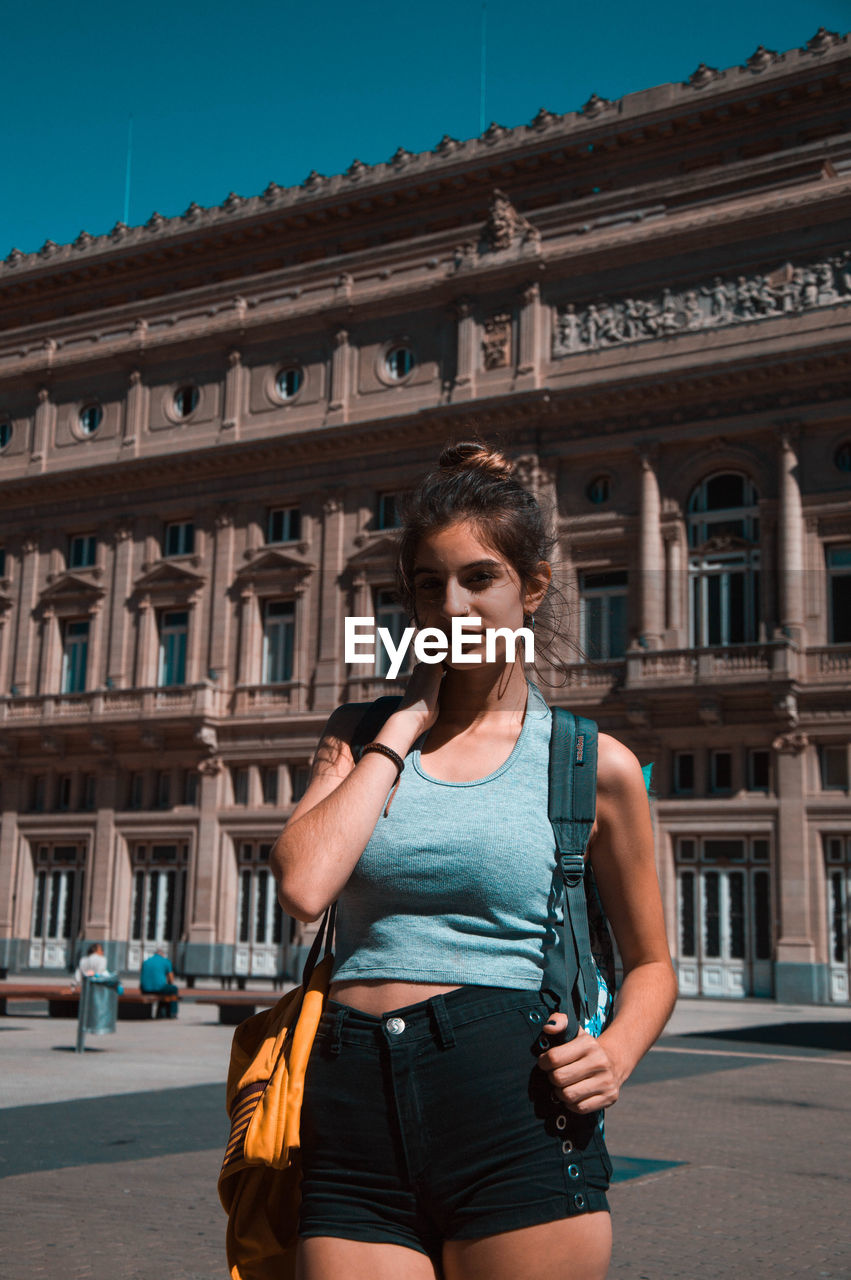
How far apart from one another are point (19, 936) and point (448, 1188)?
42.5 metres

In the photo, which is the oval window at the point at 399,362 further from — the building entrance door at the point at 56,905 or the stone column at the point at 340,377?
the building entrance door at the point at 56,905

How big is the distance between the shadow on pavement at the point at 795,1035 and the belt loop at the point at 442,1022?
1981cm

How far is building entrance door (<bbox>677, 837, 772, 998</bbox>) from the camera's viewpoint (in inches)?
1254

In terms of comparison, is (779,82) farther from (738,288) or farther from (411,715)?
(411,715)

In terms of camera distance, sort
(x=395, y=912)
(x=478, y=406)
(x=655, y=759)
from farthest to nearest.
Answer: (x=478, y=406), (x=655, y=759), (x=395, y=912)

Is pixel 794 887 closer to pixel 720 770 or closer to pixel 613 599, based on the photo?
pixel 720 770

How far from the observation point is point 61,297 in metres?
47.8

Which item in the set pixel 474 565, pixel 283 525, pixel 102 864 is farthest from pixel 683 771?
pixel 474 565

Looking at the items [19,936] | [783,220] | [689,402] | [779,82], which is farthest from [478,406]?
[19,936]

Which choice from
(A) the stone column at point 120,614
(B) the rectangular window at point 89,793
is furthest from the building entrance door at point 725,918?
(B) the rectangular window at point 89,793

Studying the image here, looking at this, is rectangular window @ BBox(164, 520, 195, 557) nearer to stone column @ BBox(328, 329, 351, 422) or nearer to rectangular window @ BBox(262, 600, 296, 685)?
rectangular window @ BBox(262, 600, 296, 685)

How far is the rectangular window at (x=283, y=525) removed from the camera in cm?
4075

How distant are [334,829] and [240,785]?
3810cm

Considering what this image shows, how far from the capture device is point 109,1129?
10.9 m
